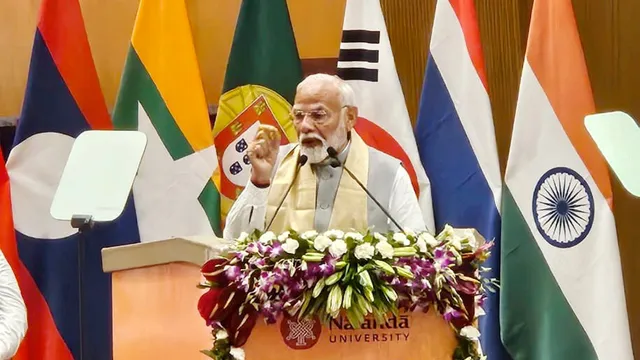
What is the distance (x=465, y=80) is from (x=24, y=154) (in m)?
2.02

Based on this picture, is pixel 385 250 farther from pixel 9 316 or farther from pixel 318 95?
pixel 9 316

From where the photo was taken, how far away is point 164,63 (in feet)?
13.3

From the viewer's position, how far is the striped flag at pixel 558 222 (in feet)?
11.5

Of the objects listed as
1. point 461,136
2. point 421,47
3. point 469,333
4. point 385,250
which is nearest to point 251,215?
point 385,250

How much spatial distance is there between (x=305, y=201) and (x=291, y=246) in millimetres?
866

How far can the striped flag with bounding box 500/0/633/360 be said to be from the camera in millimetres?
3518

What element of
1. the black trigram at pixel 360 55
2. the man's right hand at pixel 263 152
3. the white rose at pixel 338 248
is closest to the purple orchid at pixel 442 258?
the white rose at pixel 338 248

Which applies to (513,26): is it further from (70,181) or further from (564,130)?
(70,181)

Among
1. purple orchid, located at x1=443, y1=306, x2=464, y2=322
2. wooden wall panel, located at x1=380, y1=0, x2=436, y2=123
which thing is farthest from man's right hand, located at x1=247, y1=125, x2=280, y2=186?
wooden wall panel, located at x1=380, y1=0, x2=436, y2=123

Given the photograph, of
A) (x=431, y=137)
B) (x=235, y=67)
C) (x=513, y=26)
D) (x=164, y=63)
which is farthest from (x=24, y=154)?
(x=513, y=26)

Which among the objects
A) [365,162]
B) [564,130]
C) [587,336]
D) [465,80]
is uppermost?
[465,80]

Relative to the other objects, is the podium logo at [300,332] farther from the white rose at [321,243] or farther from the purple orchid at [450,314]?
the purple orchid at [450,314]

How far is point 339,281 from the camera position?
1.88 metres

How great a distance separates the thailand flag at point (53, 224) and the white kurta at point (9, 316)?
1158 millimetres
